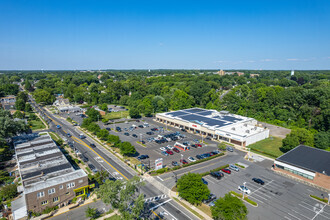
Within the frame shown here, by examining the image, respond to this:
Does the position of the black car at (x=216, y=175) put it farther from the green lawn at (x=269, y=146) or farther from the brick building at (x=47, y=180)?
the brick building at (x=47, y=180)

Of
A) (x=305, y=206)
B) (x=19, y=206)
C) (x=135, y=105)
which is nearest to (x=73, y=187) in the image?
(x=19, y=206)

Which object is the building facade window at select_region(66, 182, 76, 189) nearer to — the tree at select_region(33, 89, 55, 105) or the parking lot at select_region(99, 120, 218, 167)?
the parking lot at select_region(99, 120, 218, 167)

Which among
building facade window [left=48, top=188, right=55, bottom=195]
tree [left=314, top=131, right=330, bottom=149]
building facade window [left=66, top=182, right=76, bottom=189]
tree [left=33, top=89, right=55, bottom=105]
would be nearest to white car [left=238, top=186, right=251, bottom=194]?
building facade window [left=66, top=182, right=76, bottom=189]

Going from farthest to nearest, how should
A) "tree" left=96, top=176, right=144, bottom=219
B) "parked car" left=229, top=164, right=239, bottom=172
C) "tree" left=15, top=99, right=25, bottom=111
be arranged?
"tree" left=15, top=99, right=25, bottom=111
"parked car" left=229, top=164, right=239, bottom=172
"tree" left=96, top=176, right=144, bottom=219

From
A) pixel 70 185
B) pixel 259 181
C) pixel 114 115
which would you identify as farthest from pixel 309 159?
pixel 114 115

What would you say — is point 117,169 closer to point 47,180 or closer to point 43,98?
point 47,180

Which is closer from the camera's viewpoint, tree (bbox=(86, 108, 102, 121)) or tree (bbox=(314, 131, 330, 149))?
tree (bbox=(314, 131, 330, 149))

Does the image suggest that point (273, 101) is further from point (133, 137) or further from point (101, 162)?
point (101, 162)

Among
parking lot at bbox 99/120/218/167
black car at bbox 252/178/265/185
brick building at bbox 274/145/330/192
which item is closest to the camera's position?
brick building at bbox 274/145/330/192
